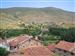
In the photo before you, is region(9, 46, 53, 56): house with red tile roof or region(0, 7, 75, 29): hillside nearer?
region(9, 46, 53, 56): house with red tile roof

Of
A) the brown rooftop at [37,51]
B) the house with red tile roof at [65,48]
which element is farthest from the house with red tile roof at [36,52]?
the house with red tile roof at [65,48]

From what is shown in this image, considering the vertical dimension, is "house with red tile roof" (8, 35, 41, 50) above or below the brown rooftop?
above

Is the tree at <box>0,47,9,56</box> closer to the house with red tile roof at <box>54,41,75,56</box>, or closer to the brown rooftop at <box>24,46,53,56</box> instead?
the brown rooftop at <box>24,46,53,56</box>

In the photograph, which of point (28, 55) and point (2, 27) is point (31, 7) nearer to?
point (2, 27)

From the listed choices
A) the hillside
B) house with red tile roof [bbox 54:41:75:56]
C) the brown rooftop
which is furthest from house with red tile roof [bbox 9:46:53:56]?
the hillside

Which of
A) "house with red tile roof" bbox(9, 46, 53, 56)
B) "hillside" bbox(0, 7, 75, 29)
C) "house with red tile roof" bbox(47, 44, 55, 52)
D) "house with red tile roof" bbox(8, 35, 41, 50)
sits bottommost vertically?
"house with red tile roof" bbox(9, 46, 53, 56)

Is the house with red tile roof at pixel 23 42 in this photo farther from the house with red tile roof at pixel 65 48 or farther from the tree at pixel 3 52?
the house with red tile roof at pixel 65 48
